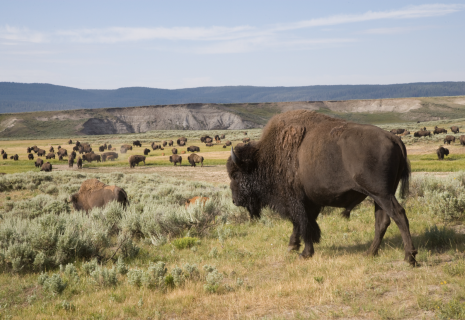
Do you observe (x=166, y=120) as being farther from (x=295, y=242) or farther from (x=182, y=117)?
(x=295, y=242)

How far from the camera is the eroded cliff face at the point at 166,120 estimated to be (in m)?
123

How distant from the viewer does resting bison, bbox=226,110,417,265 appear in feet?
15.7

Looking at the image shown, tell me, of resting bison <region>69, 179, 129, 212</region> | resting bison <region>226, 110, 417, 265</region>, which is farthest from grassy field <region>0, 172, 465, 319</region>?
resting bison <region>69, 179, 129, 212</region>

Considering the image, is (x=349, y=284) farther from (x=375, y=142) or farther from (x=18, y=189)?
(x=18, y=189)

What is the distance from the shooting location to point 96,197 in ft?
35.4

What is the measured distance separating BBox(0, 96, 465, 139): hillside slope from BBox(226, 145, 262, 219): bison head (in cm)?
11078

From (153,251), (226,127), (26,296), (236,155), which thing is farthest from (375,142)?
(226,127)

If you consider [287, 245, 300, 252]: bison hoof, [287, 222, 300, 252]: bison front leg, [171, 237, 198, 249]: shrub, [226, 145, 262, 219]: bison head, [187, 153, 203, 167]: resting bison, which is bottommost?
[187, 153, 203, 167]: resting bison

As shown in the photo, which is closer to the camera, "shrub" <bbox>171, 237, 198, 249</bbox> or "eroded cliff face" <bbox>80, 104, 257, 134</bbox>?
"shrub" <bbox>171, 237, 198, 249</bbox>

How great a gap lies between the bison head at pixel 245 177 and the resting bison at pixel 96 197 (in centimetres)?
528

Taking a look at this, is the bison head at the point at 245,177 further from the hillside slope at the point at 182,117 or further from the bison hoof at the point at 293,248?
the hillside slope at the point at 182,117

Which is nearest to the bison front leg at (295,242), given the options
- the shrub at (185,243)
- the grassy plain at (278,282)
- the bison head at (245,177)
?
the grassy plain at (278,282)

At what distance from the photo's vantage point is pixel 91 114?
127 metres

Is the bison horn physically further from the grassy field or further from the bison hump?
the bison hump
